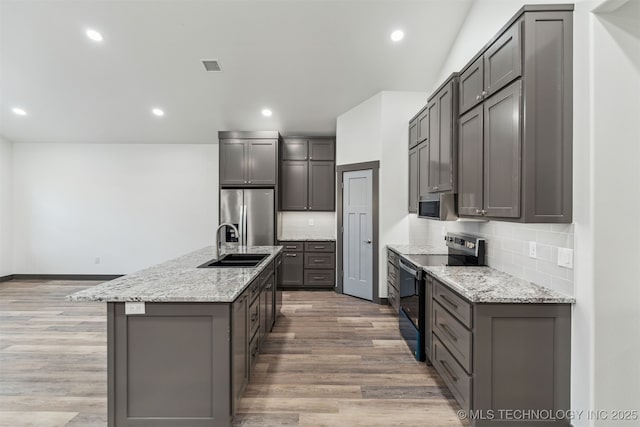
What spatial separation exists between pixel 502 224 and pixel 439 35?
2.54 m

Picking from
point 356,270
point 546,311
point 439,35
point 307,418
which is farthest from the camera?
point 356,270

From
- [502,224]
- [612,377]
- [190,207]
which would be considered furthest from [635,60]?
[190,207]

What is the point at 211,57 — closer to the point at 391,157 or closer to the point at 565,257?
the point at 391,157

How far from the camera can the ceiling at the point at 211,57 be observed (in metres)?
3.44

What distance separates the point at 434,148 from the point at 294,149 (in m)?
3.09

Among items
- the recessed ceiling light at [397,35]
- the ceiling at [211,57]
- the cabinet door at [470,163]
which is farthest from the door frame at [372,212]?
the cabinet door at [470,163]

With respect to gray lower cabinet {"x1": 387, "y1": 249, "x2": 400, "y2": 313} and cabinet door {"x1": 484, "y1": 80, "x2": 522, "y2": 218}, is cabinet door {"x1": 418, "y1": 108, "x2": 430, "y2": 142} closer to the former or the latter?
cabinet door {"x1": 484, "y1": 80, "x2": 522, "y2": 218}

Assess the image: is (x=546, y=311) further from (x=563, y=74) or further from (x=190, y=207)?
(x=190, y=207)

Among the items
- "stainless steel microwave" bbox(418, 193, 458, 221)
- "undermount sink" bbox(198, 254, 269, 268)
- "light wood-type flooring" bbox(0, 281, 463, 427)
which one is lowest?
"light wood-type flooring" bbox(0, 281, 463, 427)

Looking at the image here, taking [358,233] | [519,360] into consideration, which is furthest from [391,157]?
[519,360]

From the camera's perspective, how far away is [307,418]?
2.14m

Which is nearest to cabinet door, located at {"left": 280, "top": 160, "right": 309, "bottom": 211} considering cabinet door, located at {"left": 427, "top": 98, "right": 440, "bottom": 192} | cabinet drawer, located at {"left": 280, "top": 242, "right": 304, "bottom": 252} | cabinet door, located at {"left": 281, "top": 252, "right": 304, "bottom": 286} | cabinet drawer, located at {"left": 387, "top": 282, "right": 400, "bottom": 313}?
cabinet drawer, located at {"left": 280, "top": 242, "right": 304, "bottom": 252}

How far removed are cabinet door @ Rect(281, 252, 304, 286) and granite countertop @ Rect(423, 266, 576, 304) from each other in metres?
3.17

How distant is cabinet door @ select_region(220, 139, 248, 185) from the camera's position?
5.56 metres
